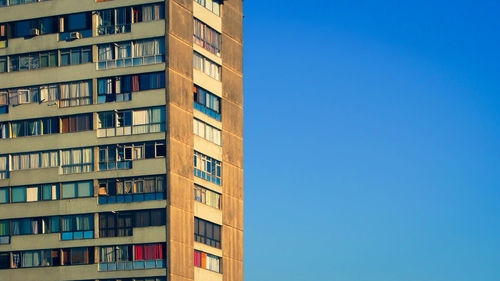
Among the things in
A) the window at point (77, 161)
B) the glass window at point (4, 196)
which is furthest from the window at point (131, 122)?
the glass window at point (4, 196)

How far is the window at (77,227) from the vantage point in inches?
3873

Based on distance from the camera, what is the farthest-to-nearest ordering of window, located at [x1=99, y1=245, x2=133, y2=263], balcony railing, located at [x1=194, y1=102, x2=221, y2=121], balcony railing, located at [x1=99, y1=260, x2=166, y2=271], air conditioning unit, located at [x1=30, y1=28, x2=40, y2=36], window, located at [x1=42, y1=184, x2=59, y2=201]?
1. air conditioning unit, located at [x1=30, y1=28, x2=40, y2=36]
2. balcony railing, located at [x1=194, y1=102, x2=221, y2=121]
3. window, located at [x1=42, y1=184, x2=59, y2=201]
4. window, located at [x1=99, y1=245, x2=133, y2=263]
5. balcony railing, located at [x1=99, y1=260, x2=166, y2=271]

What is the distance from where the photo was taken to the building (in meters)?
97.5

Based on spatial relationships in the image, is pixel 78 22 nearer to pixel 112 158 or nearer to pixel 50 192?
pixel 112 158

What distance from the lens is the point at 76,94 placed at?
101000 mm

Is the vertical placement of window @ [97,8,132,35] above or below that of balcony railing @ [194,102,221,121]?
above

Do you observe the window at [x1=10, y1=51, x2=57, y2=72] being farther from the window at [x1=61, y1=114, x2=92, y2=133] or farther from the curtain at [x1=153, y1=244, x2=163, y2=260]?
the curtain at [x1=153, y1=244, x2=163, y2=260]

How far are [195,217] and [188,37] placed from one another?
50.9ft

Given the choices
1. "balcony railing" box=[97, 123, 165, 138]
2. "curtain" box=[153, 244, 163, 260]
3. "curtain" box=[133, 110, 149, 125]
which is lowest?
"curtain" box=[153, 244, 163, 260]

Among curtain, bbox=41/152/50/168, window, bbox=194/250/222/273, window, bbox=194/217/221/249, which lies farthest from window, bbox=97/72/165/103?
window, bbox=194/250/222/273

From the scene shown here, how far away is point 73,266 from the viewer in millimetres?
98000

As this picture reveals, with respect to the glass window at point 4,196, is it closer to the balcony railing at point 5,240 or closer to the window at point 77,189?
the balcony railing at point 5,240

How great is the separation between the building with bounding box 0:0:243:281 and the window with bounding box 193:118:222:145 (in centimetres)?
17

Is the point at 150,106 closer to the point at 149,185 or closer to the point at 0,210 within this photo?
the point at 149,185
